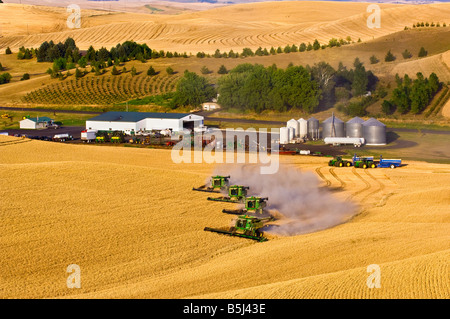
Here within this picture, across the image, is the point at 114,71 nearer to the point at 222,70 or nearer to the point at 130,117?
the point at 222,70

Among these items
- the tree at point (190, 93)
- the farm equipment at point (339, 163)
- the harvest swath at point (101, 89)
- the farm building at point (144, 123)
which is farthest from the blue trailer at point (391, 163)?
the harvest swath at point (101, 89)

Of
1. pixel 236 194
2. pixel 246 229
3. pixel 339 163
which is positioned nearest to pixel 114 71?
pixel 339 163

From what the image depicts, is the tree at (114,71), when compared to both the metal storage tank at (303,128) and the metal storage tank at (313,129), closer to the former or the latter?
the metal storage tank at (303,128)

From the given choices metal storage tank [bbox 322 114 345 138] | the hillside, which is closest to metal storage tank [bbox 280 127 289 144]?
metal storage tank [bbox 322 114 345 138]

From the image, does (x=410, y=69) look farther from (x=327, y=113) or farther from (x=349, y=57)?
(x=327, y=113)
